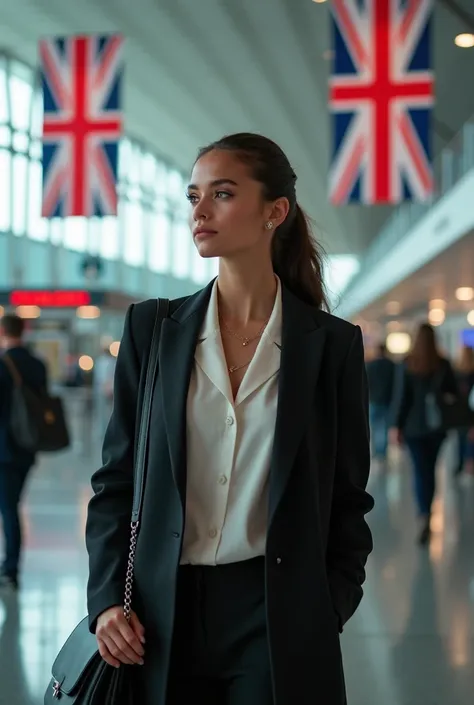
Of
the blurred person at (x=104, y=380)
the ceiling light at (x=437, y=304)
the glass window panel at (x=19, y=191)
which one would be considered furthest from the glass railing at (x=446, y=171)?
the glass window panel at (x=19, y=191)

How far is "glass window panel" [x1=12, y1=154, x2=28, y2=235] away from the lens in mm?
23219

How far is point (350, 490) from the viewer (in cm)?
200

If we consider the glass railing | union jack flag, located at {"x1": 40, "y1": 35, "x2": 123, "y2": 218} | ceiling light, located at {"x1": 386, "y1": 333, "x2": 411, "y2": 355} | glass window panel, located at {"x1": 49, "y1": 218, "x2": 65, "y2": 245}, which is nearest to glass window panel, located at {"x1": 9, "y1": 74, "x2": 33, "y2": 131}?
glass window panel, located at {"x1": 49, "y1": 218, "x2": 65, "y2": 245}

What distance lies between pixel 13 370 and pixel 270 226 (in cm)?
480

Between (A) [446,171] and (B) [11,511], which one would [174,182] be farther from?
(B) [11,511]

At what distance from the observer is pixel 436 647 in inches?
193

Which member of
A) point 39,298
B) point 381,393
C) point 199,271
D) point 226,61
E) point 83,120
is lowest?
point 381,393

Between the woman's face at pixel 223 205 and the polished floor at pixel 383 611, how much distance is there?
2.82 metres

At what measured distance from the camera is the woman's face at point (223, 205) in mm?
1923

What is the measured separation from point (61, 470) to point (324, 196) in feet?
84.2

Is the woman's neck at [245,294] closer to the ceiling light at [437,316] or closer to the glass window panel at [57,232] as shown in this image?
the glass window panel at [57,232]

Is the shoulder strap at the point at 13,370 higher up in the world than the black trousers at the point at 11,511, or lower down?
higher up

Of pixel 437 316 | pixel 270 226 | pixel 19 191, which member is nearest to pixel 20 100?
pixel 19 191

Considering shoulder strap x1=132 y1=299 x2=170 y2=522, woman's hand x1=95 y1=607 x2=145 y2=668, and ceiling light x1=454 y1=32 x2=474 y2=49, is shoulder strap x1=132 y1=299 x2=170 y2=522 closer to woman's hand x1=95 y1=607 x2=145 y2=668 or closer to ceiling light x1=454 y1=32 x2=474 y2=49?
woman's hand x1=95 y1=607 x2=145 y2=668
